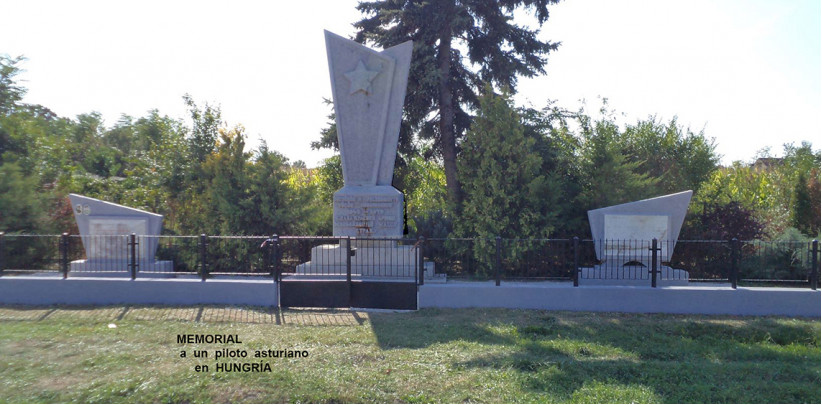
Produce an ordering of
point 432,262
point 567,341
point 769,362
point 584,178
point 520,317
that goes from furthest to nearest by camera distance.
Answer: point 584,178 < point 432,262 < point 520,317 < point 567,341 < point 769,362

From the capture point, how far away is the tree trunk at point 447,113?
14.3 meters

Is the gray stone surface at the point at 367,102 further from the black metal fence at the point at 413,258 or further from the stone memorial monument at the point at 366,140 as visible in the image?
the black metal fence at the point at 413,258

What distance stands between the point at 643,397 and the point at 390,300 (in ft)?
15.0

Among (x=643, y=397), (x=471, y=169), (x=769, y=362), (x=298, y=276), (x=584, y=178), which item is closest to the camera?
(x=643, y=397)

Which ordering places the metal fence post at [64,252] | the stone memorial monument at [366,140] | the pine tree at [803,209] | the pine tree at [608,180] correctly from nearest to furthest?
1. the metal fence post at [64,252]
2. the stone memorial monument at [366,140]
3. the pine tree at [608,180]
4. the pine tree at [803,209]

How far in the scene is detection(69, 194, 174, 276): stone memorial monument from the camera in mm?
10766

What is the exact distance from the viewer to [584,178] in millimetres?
13000

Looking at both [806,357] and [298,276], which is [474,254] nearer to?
[298,276]

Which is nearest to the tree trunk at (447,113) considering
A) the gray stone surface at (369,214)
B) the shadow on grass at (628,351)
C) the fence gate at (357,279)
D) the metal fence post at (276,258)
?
the gray stone surface at (369,214)

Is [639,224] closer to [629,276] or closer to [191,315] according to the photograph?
[629,276]

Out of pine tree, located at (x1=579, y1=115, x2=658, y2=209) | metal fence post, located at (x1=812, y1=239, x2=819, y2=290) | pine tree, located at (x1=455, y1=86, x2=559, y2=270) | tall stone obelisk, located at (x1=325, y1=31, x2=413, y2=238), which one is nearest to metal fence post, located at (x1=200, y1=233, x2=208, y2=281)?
tall stone obelisk, located at (x1=325, y1=31, x2=413, y2=238)

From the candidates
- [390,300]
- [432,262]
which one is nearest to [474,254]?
[432,262]

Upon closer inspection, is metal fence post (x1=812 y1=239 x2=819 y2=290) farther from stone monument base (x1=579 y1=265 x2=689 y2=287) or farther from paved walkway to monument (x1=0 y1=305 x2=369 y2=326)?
paved walkway to monument (x1=0 y1=305 x2=369 y2=326)

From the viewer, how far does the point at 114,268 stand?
35.4 ft
